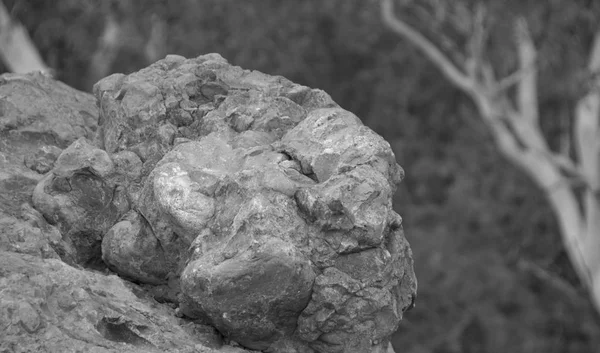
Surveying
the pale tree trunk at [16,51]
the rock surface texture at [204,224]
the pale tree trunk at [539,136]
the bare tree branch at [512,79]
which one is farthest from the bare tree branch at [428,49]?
the rock surface texture at [204,224]

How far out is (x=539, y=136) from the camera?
12711mm

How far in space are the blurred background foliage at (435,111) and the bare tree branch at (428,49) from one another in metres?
0.71

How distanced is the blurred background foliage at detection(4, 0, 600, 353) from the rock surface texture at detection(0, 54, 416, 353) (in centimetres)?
862

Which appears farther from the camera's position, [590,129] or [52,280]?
[590,129]

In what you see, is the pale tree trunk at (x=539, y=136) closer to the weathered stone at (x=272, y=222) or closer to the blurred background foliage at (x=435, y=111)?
the blurred background foliage at (x=435, y=111)

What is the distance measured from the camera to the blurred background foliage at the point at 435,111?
497 inches

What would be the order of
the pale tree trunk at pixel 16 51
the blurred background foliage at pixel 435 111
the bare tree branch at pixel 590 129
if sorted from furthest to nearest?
the blurred background foliage at pixel 435 111
the bare tree branch at pixel 590 129
the pale tree trunk at pixel 16 51

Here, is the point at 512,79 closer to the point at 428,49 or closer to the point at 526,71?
the point at 526,71

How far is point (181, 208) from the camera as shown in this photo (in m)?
3.01

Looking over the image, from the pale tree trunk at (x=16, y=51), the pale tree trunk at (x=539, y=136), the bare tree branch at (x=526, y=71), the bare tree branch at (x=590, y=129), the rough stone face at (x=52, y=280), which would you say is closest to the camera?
the rough stone face at (x=52, y=280)

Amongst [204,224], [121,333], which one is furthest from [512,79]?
[121,333]

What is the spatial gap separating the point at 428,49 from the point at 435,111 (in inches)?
91.4

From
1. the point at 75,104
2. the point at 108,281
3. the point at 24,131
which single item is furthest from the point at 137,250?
the point at 75,104

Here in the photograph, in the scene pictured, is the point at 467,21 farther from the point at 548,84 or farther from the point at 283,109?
the point at 283,109
